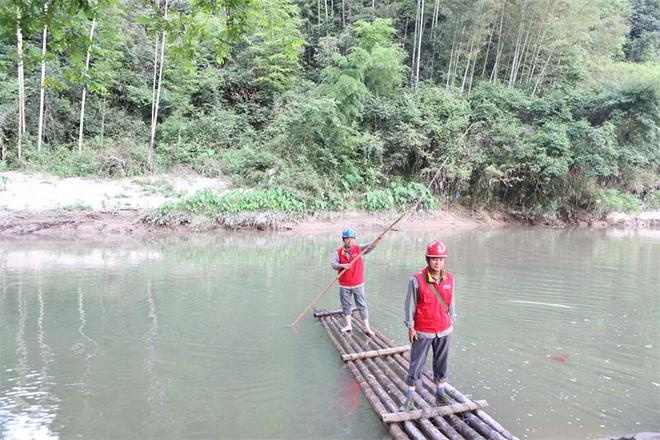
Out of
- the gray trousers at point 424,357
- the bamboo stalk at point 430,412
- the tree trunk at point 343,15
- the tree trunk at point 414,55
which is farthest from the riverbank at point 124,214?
the tree trunk at point 343,15

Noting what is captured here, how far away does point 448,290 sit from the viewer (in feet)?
14.2

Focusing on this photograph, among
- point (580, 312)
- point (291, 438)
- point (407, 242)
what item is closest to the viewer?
point (291, 438)

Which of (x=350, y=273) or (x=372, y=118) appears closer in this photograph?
(x=350, y=273)

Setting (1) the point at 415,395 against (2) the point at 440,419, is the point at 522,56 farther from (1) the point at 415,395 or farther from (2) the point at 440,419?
(2) the point at 440,419

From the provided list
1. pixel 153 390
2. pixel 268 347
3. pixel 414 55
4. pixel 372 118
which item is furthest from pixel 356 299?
pixel 414 55

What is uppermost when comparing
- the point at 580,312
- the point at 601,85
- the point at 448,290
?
the point at 601,85

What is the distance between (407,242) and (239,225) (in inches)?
246

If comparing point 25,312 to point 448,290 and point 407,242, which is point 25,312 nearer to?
point 448,290

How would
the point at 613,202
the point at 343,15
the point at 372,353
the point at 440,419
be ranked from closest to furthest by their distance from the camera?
the point at 440,419
the point at 372,353
the point at 613,202
the point at 343,15

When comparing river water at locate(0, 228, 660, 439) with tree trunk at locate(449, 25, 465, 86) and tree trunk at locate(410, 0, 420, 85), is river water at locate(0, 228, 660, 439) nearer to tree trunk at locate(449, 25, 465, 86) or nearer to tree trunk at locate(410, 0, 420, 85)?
tree trunk at locate(410, 0, 420, 85)

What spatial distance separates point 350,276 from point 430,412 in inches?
103

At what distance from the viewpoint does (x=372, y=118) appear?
70.0 feet

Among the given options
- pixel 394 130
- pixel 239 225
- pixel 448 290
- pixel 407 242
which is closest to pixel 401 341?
Result: pixel 448 290

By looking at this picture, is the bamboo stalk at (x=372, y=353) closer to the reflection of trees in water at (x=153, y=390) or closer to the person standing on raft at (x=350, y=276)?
the person standing on raft at (x=350, y=276)
